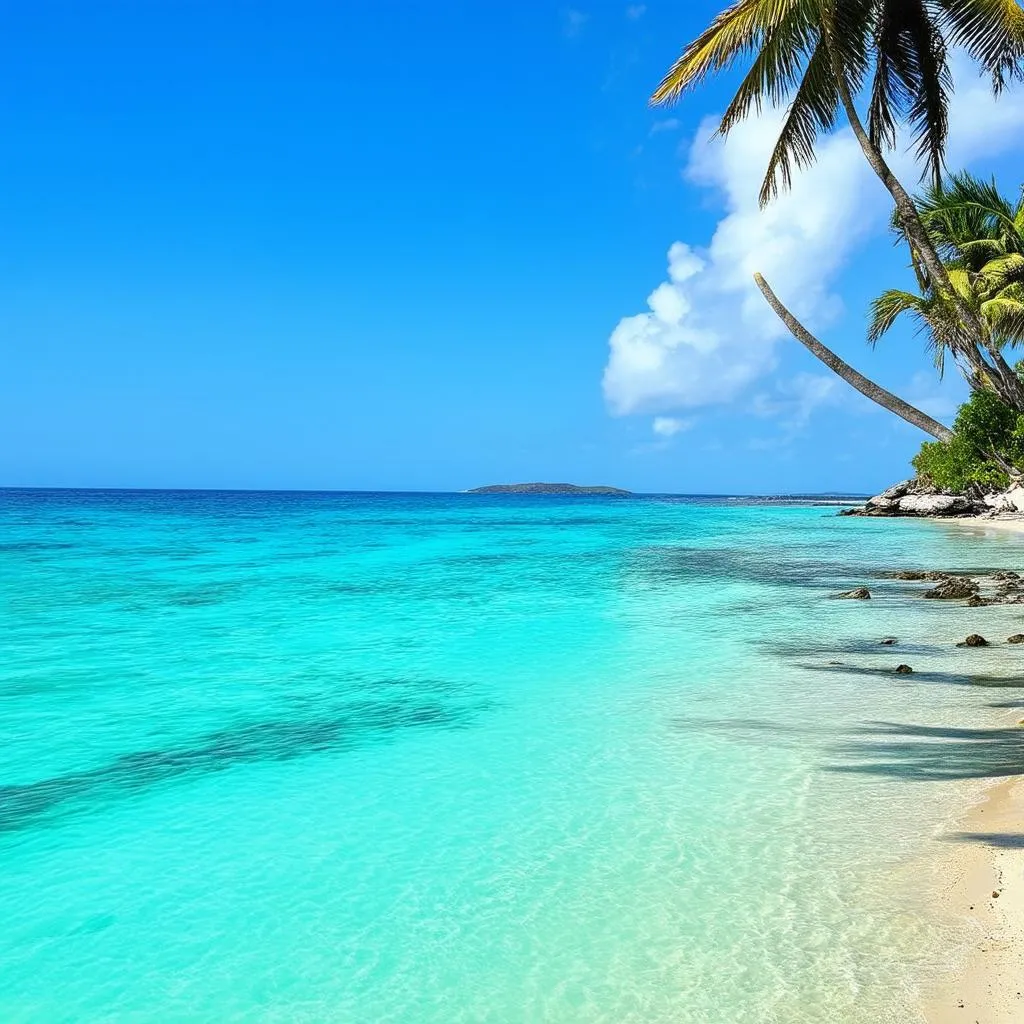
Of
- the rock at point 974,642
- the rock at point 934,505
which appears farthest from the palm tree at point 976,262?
the rock at point 934,505

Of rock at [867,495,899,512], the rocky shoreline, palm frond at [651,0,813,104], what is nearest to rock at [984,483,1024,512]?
the rocky shoreline

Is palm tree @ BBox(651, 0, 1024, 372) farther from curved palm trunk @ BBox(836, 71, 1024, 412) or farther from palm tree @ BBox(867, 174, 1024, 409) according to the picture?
palm tree @ BBox(867, 174, 1024, 409)

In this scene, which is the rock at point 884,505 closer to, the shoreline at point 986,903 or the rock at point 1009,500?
the rock at point 1009,500

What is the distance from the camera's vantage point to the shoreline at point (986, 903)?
3.38m

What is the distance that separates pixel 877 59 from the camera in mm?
10016

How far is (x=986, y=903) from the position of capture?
4191 mm

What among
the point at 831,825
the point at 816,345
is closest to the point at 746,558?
the point at 816,345

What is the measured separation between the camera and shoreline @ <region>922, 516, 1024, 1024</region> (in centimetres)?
338

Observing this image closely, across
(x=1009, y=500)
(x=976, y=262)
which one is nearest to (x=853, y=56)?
(x=976, y=262)

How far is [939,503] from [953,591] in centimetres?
3652

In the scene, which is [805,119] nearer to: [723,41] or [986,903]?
[723,41]

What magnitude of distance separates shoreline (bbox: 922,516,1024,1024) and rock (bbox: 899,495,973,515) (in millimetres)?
46337

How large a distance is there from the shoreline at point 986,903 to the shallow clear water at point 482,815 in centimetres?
14

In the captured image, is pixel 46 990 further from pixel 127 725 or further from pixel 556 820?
pixel 127 725
